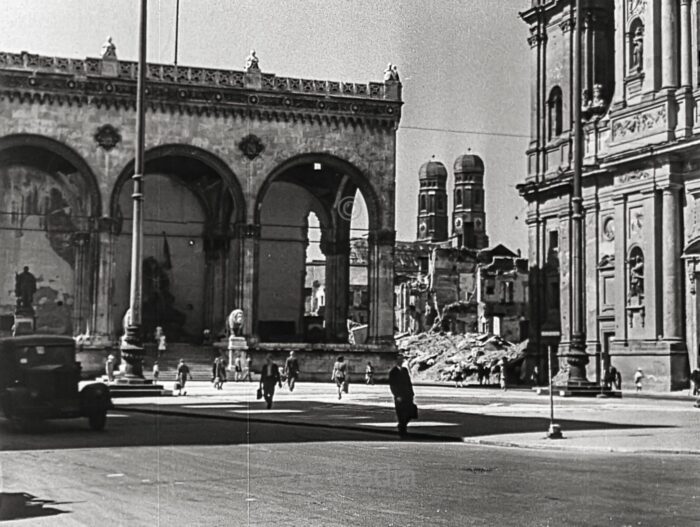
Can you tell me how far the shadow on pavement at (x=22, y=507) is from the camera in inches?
380

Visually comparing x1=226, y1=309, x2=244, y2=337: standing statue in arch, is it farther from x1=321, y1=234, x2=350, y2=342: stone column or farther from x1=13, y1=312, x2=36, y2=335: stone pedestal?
x1=13, y1=312, x2=36, y2=335: stone pedestal

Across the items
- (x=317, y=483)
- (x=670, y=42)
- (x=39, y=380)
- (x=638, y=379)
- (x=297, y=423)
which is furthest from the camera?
(x=638, y=379)

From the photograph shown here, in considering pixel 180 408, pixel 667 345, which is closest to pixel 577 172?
pixel 667 345

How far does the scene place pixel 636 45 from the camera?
42.9 m

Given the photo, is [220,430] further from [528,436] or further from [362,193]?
[362,193]

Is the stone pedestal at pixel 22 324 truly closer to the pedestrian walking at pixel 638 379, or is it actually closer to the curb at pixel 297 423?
the curb at pixel 297 423

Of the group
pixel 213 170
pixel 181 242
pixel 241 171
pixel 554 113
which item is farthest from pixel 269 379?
pixel 554 113

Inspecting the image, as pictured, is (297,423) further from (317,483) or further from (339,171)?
(339,171)

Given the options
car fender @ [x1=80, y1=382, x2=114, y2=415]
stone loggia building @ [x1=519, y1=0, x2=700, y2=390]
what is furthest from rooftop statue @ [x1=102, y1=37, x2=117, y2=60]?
stone loggia building @ [x1=519, y1=0, x2=700, y2=390]

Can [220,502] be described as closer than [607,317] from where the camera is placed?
Yes

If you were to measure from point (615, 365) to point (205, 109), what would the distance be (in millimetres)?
19672

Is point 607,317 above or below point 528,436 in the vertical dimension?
above

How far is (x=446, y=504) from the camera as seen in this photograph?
415 inches

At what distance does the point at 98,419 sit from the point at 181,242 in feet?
43.5
